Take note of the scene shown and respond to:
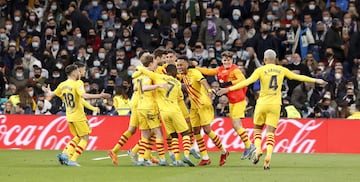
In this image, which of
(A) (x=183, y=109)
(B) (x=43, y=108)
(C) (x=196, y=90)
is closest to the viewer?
(C) (x=196, y=90)

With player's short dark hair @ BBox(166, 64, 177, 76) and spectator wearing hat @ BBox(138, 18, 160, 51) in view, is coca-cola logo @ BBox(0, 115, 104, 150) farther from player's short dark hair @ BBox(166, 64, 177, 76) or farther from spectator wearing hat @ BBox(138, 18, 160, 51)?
player's short dark hair @ BBox(166, 64, 177, 76)

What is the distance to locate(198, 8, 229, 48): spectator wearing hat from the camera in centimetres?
3328

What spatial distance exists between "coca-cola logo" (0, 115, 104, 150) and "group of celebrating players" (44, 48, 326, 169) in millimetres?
5991

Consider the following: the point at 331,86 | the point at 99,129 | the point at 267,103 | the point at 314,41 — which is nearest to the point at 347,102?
the point at 331,86

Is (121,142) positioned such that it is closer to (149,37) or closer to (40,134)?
(40,134)

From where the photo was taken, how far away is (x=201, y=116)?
22.1 metres

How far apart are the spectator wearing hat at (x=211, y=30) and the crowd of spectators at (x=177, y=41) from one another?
3 centimetres

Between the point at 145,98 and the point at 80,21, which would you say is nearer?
the point at 145,98

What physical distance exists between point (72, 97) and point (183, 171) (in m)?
3.08

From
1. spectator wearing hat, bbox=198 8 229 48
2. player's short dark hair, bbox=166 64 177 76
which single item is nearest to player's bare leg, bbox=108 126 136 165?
player's short dark hair, bbox=166 64 177 76

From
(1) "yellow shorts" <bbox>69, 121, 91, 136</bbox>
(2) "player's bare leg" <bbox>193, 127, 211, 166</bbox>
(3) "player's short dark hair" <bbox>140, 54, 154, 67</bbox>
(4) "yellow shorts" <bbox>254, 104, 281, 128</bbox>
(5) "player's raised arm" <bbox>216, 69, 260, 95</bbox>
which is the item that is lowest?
(2) "player's bare leg" <bbox>193, 127, 211, 166</bbox>

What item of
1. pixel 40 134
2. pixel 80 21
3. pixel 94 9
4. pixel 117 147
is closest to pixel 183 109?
pixel 117 147

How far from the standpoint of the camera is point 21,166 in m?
21.2

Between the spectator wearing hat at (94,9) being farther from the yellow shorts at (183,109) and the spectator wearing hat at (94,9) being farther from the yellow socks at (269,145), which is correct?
the yellow socks at (269,145)
